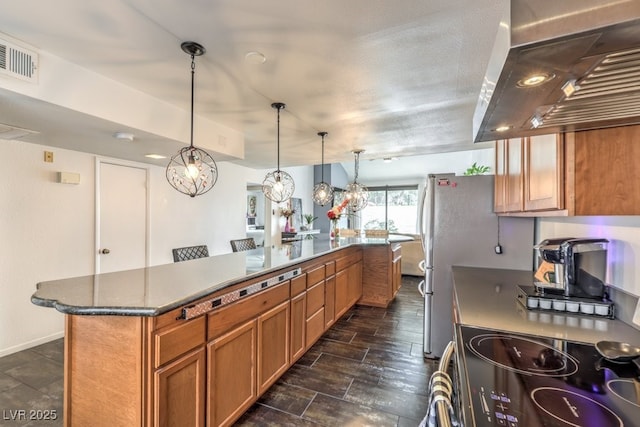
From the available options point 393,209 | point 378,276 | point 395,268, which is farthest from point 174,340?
point 393,209

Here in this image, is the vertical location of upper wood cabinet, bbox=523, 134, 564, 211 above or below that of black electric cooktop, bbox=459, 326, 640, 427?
above

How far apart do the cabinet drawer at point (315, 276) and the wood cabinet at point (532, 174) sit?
5.45ft

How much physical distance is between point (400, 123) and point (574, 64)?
2.90 meters

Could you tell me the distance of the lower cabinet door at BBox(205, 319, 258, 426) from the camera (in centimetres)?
159

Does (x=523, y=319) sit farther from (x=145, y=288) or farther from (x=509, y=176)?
(x=145, y=288)

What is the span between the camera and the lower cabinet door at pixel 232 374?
62.7 inches

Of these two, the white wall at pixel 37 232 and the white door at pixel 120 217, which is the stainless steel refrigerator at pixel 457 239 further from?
the white wall at pixel 37 232

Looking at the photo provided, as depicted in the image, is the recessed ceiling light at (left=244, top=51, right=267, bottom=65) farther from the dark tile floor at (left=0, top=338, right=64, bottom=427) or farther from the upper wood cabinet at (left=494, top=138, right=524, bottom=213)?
the dark tile floor at (left=0, top=338, right=64, bottom=427)

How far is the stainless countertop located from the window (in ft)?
26.5

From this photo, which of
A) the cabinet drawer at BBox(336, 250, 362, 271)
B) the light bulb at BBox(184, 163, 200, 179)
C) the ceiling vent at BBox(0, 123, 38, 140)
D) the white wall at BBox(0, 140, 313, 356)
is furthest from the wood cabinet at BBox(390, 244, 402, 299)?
the ceiling vent at BBox(0, 123, 38, 140)

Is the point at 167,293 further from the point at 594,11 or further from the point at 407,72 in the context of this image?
the point at 407,72

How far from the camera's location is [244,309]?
72.0 inches

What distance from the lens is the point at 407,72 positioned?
7.18ft

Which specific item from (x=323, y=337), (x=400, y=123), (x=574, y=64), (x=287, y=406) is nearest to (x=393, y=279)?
(x=323, y=337)
